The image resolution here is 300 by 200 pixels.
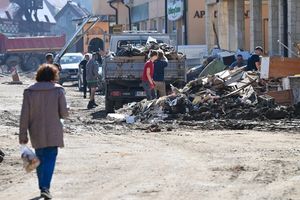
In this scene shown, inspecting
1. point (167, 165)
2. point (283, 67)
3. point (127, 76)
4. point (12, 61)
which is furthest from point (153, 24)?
point (167, 165)

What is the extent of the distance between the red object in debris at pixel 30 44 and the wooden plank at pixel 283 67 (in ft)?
157

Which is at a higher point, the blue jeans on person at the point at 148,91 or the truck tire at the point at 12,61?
the blue jeans on person at the point at 148,91

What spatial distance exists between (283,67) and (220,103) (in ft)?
5.97

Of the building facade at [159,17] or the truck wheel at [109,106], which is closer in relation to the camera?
the truck wheel at [109,106]

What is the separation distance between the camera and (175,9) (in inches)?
1855

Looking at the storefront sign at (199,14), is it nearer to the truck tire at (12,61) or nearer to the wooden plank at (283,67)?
the wooden plank at (283,67)

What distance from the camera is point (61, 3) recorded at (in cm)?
13100

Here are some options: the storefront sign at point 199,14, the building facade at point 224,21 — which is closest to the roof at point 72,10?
the building facade at point 224,21

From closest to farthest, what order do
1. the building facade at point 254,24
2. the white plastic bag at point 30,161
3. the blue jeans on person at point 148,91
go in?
the white plastic bag at point 30,161
the blue jeans on person at point 148,91
the building facade at point 254,24

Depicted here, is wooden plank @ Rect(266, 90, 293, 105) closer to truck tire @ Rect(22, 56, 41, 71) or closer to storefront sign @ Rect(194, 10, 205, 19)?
storefront sign @ Rect(194, 10, 205, 19)

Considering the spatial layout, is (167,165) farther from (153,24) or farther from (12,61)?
(12,61)

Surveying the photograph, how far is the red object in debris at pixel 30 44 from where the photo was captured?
6675cm

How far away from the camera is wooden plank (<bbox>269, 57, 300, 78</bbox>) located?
1986 cm

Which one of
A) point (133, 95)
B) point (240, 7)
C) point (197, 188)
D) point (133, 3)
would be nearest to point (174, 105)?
point (133, 95)
